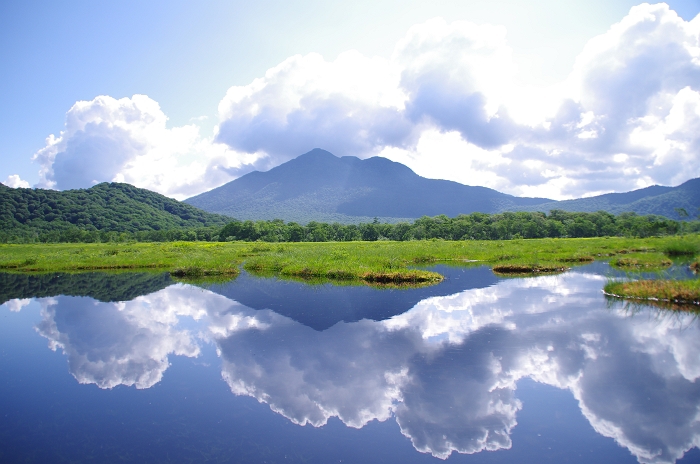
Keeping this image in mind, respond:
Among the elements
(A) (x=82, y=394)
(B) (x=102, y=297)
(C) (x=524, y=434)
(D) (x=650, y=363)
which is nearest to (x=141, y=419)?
(A) (x=82, y=394)

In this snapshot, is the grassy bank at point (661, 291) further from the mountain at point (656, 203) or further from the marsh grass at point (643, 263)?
the mountain at point (656, 203)

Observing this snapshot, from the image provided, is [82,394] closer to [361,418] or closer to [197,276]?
[361,418]

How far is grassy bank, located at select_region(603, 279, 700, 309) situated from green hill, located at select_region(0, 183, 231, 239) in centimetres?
9700

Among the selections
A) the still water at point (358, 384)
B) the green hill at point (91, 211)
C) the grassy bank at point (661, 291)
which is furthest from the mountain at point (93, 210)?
the grassy bank at point (661, 291)

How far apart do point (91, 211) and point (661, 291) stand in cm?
11647

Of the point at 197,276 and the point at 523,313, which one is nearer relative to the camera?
the point at 523,313

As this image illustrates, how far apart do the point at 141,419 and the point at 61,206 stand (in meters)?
112

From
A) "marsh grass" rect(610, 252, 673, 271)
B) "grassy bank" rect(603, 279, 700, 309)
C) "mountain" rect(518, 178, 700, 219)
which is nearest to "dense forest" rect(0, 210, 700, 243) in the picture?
"marsh grass" rect(610, 252, 673, 271)

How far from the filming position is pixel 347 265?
86.0 feet

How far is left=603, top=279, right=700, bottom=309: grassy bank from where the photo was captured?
15.3 metres

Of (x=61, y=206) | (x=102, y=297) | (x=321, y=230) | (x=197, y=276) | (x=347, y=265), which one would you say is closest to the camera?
(x=102, y=297)

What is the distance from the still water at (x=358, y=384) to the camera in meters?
6.65

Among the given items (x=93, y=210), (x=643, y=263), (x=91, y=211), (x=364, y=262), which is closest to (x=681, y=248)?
(x=643, y=263)

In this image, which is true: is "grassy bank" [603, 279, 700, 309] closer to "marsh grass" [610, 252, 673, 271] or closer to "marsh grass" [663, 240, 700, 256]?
"marsh grass" [610, 252, 673, 271]
